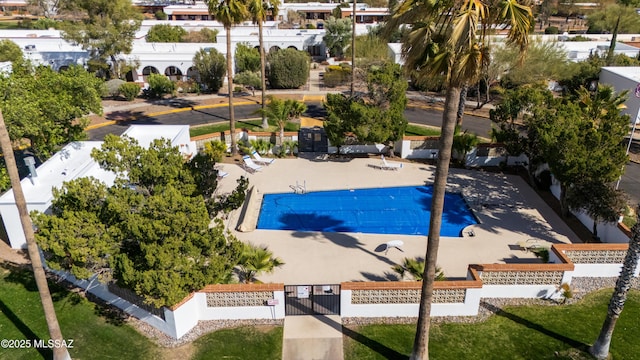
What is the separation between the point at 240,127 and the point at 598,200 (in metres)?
25.9

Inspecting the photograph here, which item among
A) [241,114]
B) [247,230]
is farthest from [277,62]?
[247,230]

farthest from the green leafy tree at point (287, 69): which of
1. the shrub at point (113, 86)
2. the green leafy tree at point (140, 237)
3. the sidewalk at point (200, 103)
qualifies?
the green leafy tree at point (140, 237)

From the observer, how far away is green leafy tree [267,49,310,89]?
160 ft

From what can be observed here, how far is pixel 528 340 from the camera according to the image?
1659 centimetres

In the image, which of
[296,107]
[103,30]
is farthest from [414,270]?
[103,30]

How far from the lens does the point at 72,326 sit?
678 inches

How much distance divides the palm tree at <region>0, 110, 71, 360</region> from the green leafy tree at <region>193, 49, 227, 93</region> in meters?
34.8

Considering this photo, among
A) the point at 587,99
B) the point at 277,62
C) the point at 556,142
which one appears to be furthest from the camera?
the point at 277,62

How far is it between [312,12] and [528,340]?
87300 millimetres

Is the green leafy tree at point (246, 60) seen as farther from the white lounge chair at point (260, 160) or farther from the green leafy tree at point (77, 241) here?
the green leafy tree at point (77, 241)

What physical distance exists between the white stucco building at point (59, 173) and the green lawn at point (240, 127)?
21.5ft

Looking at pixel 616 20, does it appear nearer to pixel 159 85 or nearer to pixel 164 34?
pixel 159 85

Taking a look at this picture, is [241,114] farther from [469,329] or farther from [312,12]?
[312,12]

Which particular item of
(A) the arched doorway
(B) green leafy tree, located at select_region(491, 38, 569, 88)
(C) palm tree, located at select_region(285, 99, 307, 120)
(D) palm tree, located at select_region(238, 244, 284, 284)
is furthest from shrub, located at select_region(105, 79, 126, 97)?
(B) green leafy tree, located at select_region(491, 38, 569, 88)
